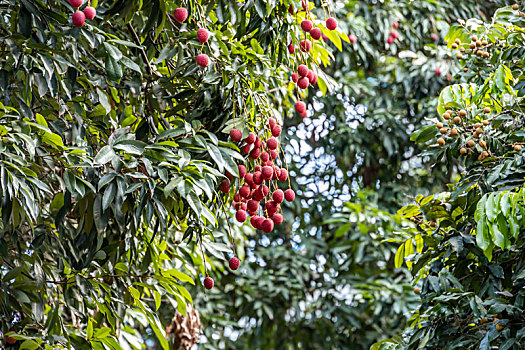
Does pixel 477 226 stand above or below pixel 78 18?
below

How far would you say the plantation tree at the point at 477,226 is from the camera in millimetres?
1985

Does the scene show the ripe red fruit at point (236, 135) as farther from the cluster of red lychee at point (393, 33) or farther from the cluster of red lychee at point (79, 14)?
the cluster of red lychee at point (393, 33)

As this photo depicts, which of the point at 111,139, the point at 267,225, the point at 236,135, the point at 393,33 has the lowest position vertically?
the point at 267,225

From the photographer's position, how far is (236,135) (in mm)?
2008

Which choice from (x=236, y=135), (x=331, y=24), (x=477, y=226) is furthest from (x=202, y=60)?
(x=477, y=226)

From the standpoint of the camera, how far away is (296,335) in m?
4.68

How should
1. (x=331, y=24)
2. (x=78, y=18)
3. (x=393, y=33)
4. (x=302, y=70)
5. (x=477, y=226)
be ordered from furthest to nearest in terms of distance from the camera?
(x=393, y=33)
(x=331, y=24)
(x=302, y=70)
(x=477, y=226)
(x=78, y=18)

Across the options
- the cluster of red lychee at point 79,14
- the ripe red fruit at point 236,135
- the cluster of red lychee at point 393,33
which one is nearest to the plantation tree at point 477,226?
the ripe red fruit at point 236,135

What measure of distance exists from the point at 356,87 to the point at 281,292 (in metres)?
1.41

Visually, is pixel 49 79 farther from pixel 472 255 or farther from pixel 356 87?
pixel 356 87

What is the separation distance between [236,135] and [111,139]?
33 cm

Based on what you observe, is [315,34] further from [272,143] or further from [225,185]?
[225,185]

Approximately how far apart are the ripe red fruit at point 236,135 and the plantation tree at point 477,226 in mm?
682

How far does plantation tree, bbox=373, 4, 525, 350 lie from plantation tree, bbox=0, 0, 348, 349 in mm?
516
